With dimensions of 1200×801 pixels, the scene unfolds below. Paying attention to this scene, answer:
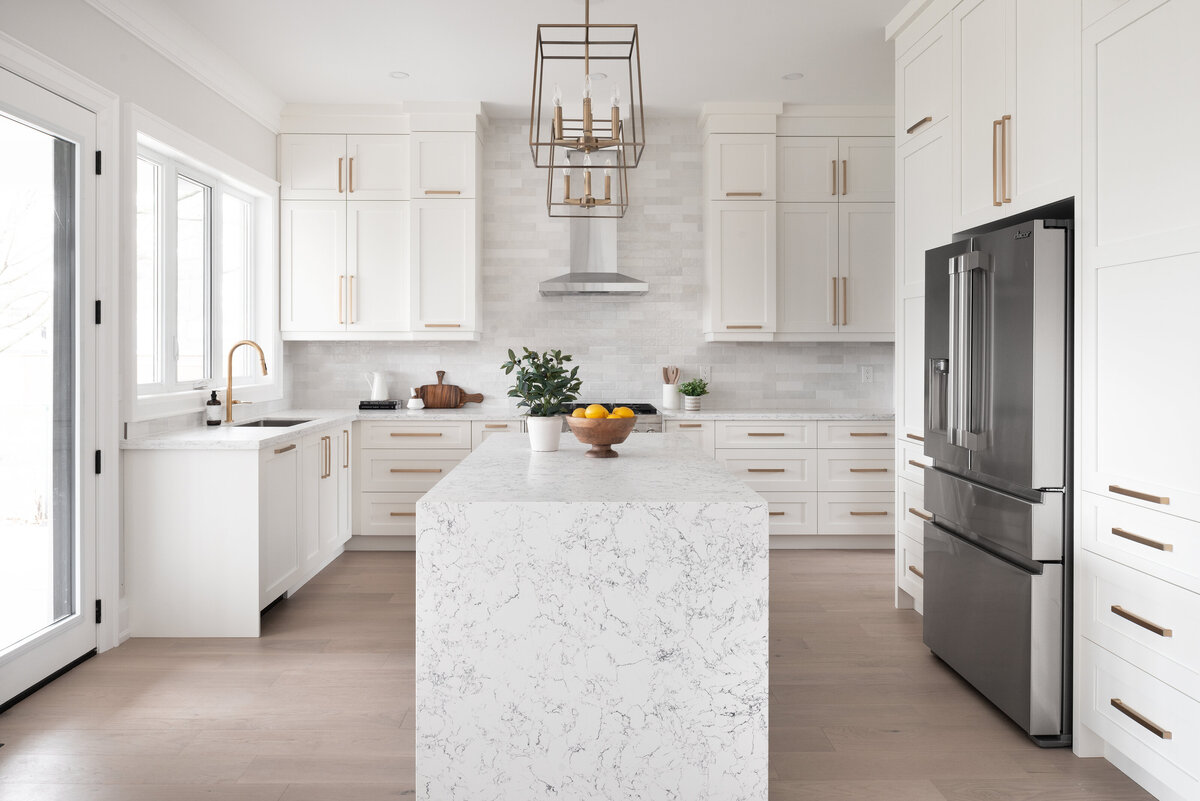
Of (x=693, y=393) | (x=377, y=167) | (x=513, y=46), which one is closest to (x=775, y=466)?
(x=693, y=393)

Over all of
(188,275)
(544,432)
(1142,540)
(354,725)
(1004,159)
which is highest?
(1004,159)

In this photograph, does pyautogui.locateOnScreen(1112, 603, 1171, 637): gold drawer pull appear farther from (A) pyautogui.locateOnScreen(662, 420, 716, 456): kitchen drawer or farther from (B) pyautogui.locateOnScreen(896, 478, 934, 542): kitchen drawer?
(A) pyautogui.locateOnScreen(662, 420, 716, 456): kitchen drawer

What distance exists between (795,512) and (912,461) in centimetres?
146

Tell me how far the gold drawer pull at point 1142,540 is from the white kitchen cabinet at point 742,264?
2.90 meters

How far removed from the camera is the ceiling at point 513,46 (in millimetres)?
3445

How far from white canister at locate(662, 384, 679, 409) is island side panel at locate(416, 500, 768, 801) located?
318cm

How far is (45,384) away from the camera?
2.75 metres

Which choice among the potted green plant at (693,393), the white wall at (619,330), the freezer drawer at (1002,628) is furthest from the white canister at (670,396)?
the freezer drawer at (1002,628)

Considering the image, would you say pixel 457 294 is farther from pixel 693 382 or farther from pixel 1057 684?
pixel 1057 684

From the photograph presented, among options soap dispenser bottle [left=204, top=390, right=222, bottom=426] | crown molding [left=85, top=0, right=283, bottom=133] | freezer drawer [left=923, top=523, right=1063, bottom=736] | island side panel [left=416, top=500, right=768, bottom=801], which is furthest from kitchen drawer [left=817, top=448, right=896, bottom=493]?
crown molding [left=85, top=0, right=283, bottom=133]

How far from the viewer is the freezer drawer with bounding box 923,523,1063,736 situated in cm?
228

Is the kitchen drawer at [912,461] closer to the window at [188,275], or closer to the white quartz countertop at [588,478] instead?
the white quartz countertop at [588,478]

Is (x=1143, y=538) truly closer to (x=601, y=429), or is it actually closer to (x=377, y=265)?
(x=601, y=429)

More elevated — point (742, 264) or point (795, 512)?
point (742, 264)
